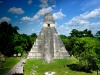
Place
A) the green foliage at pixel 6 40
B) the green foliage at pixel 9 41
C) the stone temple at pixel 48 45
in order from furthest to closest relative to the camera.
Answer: the green foliage at pixel 9 41 < the green foliage at pixel 6 40 < the stone temple at pixel 48 45

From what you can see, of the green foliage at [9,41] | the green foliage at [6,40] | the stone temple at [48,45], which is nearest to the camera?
the stone temple at [48,45]

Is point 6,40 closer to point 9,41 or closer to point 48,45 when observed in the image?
point 9,41

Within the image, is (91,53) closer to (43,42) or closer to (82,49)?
(82,49)

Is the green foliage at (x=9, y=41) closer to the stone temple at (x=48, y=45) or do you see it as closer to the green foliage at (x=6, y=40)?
the green foliage at (x=6, y=40)

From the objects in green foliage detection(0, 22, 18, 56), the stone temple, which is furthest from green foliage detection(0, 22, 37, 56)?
the stone temple

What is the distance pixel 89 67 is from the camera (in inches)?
1244

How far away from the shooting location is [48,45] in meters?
41.6

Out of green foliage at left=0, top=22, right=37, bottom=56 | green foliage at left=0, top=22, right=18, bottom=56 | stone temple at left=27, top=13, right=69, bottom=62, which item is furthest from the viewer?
green foliage at left=0, top=22, right=37, bottom=56

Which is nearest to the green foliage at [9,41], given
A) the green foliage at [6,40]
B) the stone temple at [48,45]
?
the green foliage at [6,40]

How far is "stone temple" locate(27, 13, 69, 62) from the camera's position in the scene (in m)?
41.0

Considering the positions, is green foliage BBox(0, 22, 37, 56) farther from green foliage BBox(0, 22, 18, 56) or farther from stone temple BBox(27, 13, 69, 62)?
stone temple BBox(27, 13, 69, 62)

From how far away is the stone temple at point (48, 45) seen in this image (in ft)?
134

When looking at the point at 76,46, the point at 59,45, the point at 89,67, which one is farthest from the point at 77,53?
the point at 59,45

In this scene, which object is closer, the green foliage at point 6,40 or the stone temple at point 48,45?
the stone temple at point 48,45
